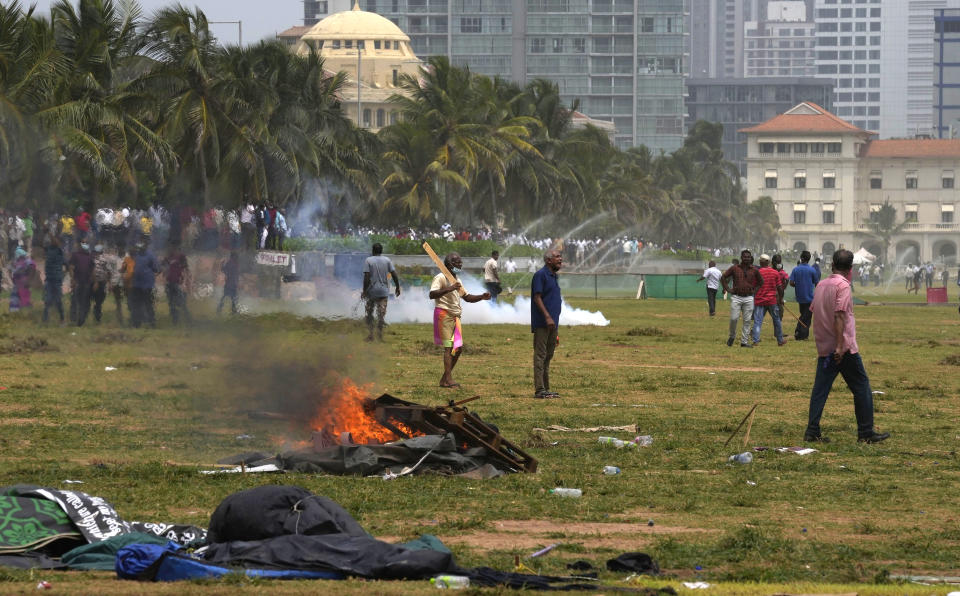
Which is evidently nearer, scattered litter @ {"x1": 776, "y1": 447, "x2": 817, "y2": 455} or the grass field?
the grass field

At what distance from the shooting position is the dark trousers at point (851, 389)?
46.5ft

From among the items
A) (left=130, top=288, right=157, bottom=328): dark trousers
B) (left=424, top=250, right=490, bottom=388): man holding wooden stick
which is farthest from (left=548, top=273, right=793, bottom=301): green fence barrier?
(left=424, top=250, right=490, bottom=388): man holding wooden stick

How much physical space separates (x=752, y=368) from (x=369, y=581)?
16.7m

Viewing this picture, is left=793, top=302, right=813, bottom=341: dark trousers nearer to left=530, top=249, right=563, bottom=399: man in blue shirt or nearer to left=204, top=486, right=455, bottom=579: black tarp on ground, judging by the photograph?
left=530, top=249, right=563, bottom=399: man in blue shirt

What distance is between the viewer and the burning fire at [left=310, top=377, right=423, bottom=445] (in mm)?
Result: 12289

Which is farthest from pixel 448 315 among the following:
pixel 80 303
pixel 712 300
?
pixel 712 300

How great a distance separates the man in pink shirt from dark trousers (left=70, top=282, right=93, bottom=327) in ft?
49.5

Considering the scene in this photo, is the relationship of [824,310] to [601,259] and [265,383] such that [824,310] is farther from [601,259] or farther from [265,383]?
[601,259]

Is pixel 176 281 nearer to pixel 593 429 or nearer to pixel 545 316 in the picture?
pixel 545 316

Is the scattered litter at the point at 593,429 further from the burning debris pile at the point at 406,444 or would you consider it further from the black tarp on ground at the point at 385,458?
the black tarp on ground at the point at 385,458

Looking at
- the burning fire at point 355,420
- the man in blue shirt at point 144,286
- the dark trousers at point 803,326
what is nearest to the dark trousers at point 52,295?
the man in blue shirt at point 144,286

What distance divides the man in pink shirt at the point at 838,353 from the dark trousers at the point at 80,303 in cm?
1509

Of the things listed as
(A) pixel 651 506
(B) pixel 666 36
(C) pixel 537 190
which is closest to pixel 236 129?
(C) pixel 537 190

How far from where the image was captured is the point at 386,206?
65750 mm
